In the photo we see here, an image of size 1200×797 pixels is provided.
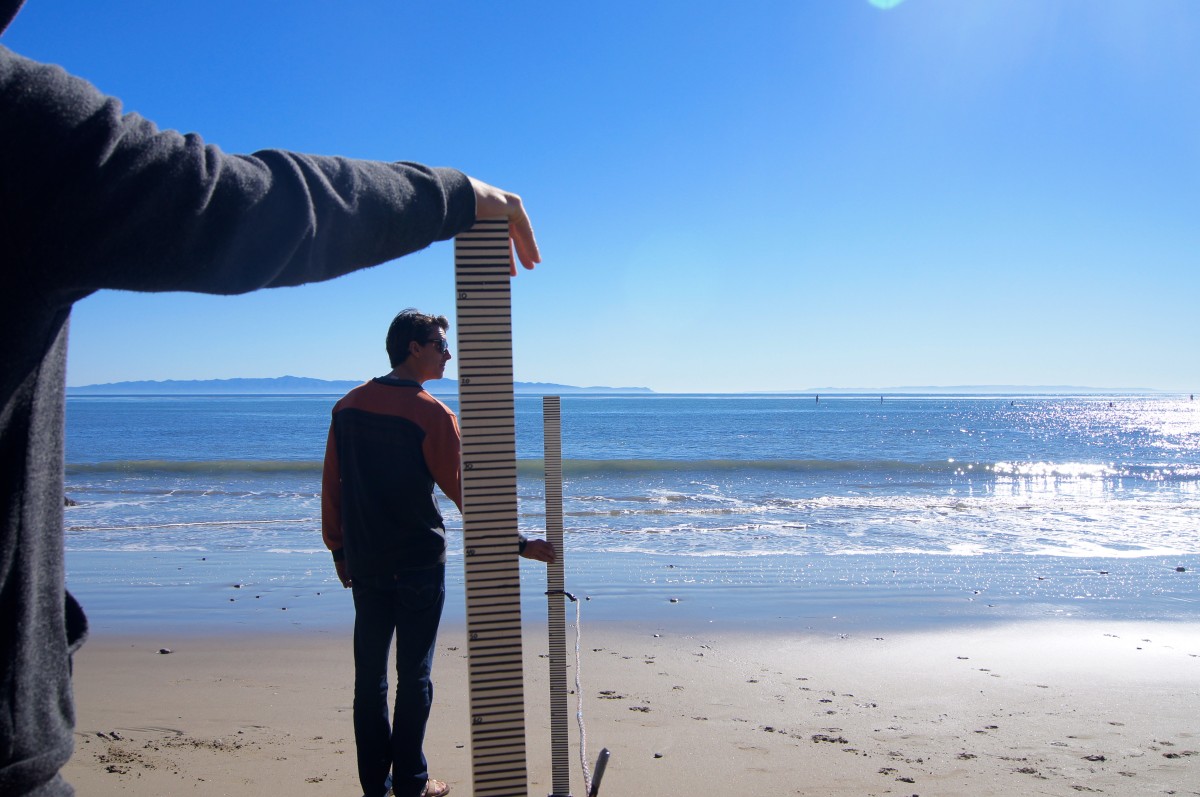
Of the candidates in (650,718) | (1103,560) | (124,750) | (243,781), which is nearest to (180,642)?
(124,750)

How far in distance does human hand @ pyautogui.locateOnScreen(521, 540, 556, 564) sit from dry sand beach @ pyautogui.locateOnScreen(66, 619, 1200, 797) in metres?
1.87

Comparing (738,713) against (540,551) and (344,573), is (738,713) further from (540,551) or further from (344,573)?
(540,551)

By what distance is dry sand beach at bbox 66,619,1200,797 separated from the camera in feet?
15.2

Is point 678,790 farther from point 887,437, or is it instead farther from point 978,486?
point 887,437

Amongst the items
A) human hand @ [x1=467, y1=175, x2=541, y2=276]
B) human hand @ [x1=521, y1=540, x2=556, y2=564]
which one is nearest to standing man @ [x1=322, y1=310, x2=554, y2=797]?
human hand @ [x1=521, y1=540, x2=556, y2=564]

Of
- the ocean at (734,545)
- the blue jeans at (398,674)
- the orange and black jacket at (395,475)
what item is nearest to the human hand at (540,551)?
the orange and black jacket at (395,475)

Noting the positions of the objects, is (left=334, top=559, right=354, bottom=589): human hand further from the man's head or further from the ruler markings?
the ruler markings

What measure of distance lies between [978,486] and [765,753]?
2175cm

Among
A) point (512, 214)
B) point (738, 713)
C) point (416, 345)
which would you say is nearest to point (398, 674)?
point (416, 345)

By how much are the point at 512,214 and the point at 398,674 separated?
308cm

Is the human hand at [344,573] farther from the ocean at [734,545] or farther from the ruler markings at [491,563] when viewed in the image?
the ocean at [734,545]

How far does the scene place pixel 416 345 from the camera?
407 cm

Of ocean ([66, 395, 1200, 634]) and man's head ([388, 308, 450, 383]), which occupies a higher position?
man's head ([388, 308, 450, 383])

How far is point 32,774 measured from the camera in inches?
37.9
